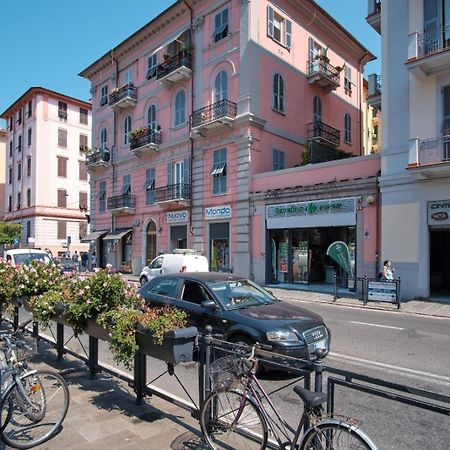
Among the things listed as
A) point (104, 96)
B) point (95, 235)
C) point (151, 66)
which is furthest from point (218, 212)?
point (104, 96)

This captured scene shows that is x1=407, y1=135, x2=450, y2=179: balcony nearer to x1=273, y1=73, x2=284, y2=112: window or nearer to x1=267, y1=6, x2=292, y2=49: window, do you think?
x1=273, y1=73, x2=284, y2=112: window

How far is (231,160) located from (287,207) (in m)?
4.61

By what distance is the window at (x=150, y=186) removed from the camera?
1119 inches

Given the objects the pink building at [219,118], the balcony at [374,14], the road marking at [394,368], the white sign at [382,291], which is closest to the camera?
the road marking at [394,368]

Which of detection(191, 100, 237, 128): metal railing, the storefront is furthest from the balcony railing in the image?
the storefront

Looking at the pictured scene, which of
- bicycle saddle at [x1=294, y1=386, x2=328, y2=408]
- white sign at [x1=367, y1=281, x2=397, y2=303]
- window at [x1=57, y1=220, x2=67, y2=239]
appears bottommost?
white sign at [x1=367, y1=281, x2=397, y2=303]

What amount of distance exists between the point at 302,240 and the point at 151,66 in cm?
1673

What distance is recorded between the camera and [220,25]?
950 inches

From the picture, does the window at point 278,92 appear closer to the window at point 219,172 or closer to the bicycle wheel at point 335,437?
the window at point 219,172

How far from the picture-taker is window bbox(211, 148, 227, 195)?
23.5 m

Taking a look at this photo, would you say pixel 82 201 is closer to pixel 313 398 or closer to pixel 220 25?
pixel 220 25

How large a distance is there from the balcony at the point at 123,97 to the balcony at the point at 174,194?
7.86 meters

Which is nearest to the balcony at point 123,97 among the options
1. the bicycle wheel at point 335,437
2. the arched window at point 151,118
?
the arched window at point 151,118

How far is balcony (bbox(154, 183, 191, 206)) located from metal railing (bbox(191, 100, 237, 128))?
370 centimetres
